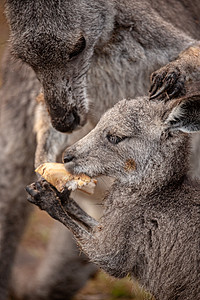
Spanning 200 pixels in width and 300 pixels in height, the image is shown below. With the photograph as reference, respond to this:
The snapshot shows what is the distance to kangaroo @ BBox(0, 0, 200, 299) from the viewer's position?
193 inches

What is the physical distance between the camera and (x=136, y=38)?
17.7ft

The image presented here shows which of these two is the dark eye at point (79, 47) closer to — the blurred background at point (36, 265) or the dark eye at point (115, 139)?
the dark eye at point (115, 139)

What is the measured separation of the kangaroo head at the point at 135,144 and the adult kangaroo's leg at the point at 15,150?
6.46 ft

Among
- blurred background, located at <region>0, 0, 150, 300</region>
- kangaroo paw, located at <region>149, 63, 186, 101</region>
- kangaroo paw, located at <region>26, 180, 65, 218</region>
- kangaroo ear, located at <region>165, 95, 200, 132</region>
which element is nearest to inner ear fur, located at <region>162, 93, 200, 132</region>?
kangaroo ear, located at <region>165, 95, 200, 132</region>

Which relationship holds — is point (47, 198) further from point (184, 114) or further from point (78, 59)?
point (78, 59)

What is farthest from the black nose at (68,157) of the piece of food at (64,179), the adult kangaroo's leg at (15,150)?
the adult kangaroo's leg at (15,150)

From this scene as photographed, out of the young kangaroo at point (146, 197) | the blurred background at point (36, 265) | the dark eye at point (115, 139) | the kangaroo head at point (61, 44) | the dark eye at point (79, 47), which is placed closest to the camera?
the young kangaroo at point (146, 197)

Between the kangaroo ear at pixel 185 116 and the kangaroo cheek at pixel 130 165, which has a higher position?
the kangaroo ear at pixel 185 116

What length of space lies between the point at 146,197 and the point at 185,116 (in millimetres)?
549

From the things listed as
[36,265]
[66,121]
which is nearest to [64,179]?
[66,121]

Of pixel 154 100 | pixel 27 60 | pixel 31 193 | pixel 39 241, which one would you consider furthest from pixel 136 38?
pixel 39 241

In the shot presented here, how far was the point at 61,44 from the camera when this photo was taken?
4891 mm

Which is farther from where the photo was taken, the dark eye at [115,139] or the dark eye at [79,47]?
the dark eye at [79,47]

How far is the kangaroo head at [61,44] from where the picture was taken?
4.86 m
